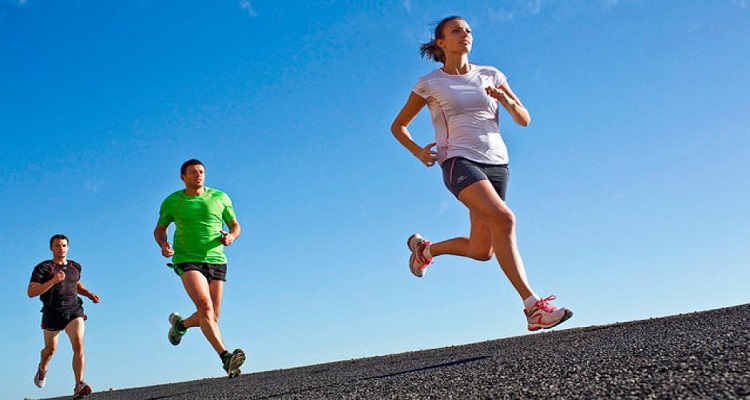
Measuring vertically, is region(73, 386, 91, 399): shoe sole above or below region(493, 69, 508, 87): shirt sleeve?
below

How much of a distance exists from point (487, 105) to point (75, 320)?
18.2ft

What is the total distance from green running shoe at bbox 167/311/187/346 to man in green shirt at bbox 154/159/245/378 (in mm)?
473

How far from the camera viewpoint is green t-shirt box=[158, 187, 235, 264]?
7.05 meters

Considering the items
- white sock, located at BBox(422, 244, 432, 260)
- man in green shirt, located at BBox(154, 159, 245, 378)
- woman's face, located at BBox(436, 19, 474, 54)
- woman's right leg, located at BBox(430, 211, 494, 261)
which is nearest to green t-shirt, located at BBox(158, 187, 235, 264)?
man in green shirt, located at BBox(154, 159, 245, 378)

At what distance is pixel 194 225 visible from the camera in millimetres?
7102

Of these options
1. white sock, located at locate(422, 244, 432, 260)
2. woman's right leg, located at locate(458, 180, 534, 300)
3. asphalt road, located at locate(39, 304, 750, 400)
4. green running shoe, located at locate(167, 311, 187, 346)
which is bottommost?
asphalt road, located at locate(39, 304, 750, 400)

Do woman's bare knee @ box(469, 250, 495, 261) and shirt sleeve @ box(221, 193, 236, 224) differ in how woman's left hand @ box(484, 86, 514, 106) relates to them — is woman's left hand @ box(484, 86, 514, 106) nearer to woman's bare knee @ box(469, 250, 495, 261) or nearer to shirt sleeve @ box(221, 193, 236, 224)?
woman's bare knee @ box(469, 250, 495, 261)

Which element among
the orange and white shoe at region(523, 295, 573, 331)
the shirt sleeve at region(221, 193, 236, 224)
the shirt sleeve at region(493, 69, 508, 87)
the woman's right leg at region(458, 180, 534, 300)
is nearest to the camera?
the orange and white shoe at region(523, 295, 573, 331)

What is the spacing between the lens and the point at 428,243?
255 inches

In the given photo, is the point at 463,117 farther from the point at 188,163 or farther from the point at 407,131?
the point at 188,163

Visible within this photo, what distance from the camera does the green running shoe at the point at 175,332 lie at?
7836 millimetres

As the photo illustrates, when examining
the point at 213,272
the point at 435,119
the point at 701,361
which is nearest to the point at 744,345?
the point at 701,361

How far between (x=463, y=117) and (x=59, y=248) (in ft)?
17.6

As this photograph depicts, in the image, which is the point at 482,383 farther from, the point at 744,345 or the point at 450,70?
the point at 450,70
